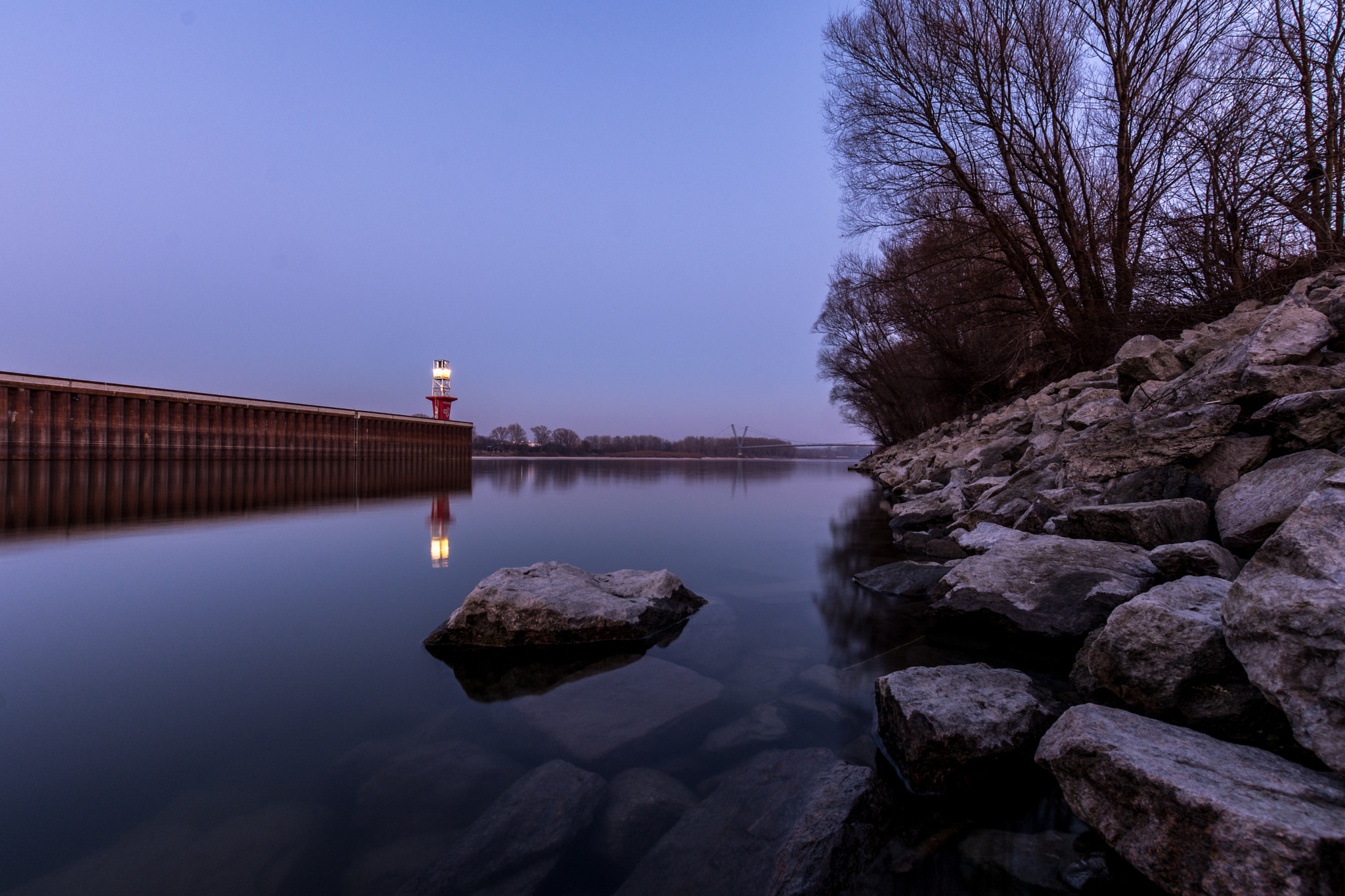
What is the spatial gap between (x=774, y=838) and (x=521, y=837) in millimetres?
855

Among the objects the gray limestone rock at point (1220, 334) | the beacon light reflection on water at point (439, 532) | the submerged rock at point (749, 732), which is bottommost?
the submerged rock at point (749, 732)

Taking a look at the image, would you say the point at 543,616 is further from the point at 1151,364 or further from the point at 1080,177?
the point at 1080,177

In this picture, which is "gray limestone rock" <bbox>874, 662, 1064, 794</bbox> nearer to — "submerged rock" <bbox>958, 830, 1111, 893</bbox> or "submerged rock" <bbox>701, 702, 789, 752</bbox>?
"submerged rock" <bbox>958, 830, 1111, 893</bbox>

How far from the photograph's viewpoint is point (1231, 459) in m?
3.71

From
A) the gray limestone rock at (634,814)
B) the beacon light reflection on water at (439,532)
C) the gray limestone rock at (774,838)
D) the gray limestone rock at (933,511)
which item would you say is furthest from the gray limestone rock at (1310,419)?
the beacon light reflection on water at (439,532)

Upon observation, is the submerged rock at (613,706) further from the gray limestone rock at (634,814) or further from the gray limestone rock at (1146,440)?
the gray limestone rock at (1146,440)

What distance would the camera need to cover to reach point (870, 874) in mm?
1781

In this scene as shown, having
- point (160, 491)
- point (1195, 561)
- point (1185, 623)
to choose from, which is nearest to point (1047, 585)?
point (1195, 561)

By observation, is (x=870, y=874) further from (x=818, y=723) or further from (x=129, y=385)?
(x=129, y=385)

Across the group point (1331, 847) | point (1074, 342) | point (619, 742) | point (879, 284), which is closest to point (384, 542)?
point (619, 742)

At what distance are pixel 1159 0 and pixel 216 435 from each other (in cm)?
4579

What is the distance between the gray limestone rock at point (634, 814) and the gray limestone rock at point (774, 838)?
5cm

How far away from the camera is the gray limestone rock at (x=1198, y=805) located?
4.17 ft

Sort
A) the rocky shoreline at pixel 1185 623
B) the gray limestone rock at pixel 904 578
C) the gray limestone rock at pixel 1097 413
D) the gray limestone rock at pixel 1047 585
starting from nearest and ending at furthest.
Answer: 1. the rocky shoreline at pixel 1185 623
2. the gray limestone rock at pixel 1047 585
3. the gray limestone rock at pixel 904 578
4. the gray limestone rock at pixel 1097 413
